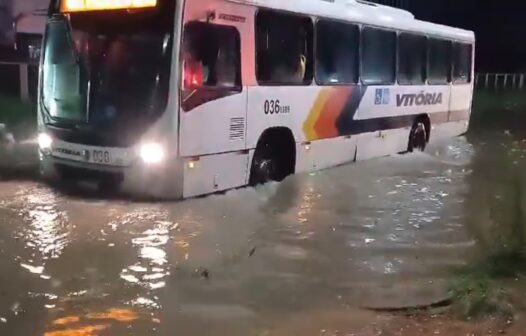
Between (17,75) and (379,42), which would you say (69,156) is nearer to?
(379,42)

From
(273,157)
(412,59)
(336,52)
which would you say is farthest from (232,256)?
(412,59)

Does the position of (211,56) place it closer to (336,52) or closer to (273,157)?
(273,157)

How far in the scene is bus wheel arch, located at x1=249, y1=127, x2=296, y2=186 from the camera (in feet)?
38.0

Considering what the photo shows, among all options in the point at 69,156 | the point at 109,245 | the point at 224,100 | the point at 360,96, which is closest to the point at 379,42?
the point at 360,96

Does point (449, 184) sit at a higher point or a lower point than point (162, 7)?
lower

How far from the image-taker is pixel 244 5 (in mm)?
10789

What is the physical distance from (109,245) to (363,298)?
2.98 metres

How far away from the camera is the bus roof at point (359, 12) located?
39.2 ft

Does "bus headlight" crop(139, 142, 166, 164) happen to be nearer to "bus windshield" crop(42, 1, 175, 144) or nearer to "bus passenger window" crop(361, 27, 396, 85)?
"bus windshield" crop(42, 1, 175, 144)

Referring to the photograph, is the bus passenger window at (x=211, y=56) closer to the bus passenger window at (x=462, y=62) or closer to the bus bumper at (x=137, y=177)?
the bus bumper at (x=137, y=177)

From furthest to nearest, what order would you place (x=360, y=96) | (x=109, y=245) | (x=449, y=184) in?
(x=360, y=96) → (x=449, y=184) → (x=109, y=245)

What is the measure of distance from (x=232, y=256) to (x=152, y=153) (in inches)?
91.9

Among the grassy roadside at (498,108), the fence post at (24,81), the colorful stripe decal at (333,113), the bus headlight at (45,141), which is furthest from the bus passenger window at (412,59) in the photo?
the fence post at (24,81)

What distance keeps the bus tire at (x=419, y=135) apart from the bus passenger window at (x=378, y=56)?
1.98 meters
